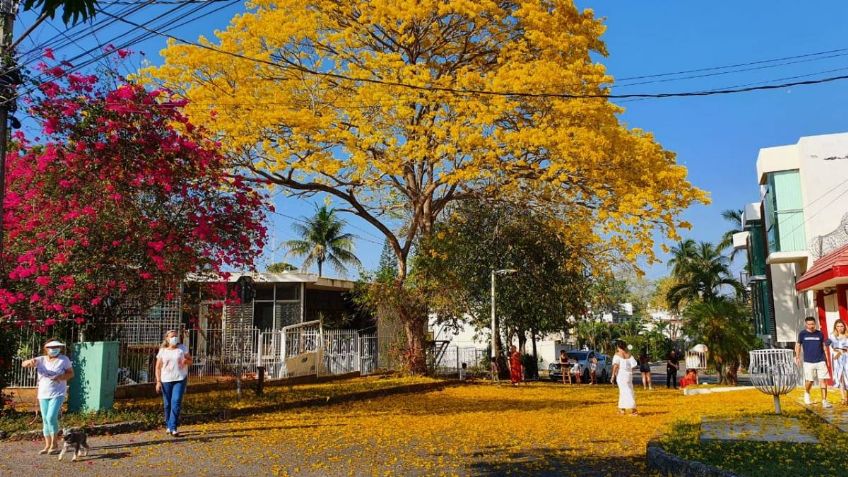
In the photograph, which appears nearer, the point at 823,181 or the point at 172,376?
the point at 172,376

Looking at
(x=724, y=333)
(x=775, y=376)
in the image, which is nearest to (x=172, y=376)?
(x=775, y=376)

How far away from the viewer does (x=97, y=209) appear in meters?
11.4

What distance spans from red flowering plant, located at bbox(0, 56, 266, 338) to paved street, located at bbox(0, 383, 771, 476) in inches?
103

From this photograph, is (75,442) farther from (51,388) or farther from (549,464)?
(549,464)

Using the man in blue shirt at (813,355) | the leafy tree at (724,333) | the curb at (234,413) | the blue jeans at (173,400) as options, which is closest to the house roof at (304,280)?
the curb at (234,413)

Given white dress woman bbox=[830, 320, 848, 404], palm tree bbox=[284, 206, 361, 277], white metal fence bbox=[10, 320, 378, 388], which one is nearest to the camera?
white dress woman bbox=[830, 320, 848, 404]

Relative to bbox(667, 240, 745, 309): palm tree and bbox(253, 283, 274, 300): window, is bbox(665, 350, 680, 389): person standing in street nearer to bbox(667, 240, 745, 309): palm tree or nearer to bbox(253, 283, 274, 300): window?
bbox(253, 283, 274, 300): window

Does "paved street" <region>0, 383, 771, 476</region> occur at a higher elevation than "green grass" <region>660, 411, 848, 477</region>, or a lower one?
lower

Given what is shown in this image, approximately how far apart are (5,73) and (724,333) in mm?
22743

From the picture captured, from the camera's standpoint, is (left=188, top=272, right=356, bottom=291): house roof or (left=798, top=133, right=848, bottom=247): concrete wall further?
(left=188, top=272, right=356, bottom=291): house roof

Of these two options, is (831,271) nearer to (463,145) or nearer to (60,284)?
(463,145)

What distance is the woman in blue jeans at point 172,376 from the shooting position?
1028 cm

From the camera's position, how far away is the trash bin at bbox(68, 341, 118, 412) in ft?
37.5

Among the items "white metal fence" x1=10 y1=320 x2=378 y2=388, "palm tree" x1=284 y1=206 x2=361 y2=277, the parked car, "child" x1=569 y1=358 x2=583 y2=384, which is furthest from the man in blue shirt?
"palm tree" x1=284 y1=206 x2=361 y2=277
